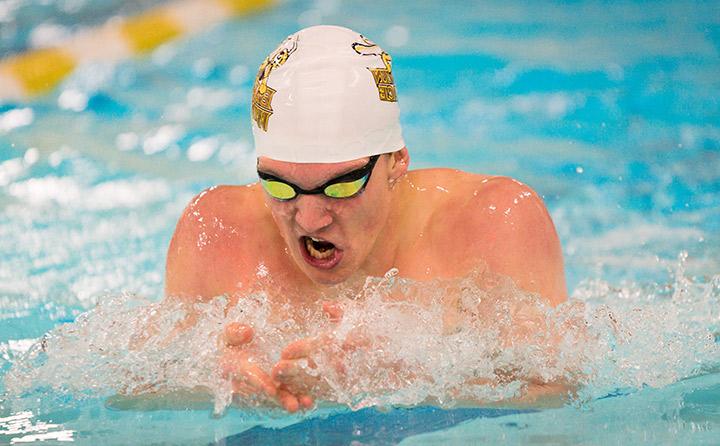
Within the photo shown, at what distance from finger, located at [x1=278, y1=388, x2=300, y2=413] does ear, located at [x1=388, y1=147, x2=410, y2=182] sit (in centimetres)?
69

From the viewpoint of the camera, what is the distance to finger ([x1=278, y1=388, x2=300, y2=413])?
2.12 meters

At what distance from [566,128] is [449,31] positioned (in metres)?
1.61

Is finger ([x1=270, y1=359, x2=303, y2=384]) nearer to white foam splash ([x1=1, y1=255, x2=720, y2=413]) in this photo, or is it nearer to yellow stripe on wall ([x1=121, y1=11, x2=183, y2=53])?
white foam splash ([x1=1, y1=255, x2=720, y2=413])

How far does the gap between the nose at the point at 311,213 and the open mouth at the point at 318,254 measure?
0.26ft

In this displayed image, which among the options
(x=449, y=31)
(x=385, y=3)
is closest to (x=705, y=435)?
(x=449, y=31)

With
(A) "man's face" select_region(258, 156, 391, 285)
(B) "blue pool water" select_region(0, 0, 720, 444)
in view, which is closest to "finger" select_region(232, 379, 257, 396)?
(B) "blue pool water" select_region(0, 0, 720, 444)

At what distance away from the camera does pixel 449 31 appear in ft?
21.5

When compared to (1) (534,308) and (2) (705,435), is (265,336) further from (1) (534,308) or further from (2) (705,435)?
(2) (705,435)

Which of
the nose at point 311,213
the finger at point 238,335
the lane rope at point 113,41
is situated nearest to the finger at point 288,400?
the finger at point 238,335

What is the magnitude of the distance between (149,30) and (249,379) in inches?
197

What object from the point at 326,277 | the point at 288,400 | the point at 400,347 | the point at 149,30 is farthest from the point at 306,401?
the point at 149,30

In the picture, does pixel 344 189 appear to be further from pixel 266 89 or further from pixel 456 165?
pixel 456 165

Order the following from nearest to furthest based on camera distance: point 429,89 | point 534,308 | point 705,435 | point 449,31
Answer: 1. point 705,435
2. point 534,308
3. point 429,89
4. point 449,31

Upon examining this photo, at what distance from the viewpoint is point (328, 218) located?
7.82 feet
